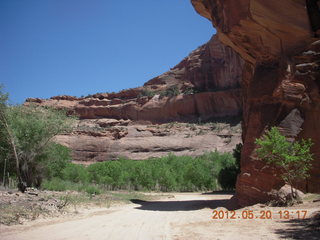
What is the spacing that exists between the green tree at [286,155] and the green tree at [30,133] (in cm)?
1319

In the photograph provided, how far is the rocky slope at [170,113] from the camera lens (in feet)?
205

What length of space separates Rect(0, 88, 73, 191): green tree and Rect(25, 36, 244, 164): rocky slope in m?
40.6

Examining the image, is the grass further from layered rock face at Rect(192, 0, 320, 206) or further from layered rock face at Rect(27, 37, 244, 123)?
layered rock face at Rect(27, 37, 244, 123)

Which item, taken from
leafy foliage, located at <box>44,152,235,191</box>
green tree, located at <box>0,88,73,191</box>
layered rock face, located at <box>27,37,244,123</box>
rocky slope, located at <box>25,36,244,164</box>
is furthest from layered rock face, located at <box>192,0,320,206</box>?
layered rock face, located at <box>27,37,244,123</box>

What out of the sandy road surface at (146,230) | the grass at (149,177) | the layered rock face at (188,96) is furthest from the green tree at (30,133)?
the layered rock face at (188,96)

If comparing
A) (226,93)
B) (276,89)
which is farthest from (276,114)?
(226,93)

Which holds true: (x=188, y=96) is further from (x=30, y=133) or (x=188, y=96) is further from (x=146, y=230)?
(x=146, y=230)

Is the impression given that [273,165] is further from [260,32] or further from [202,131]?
[202,131]

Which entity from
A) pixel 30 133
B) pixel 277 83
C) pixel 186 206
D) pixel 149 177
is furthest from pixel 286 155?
pixel 149 177

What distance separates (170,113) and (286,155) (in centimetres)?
6493

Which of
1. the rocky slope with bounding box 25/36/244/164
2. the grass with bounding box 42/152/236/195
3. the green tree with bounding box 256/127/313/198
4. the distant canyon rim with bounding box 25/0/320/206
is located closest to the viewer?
the green tree with bounding box 256/127/313/198

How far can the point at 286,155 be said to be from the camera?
12188mm

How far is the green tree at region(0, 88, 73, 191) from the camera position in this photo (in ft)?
62.2

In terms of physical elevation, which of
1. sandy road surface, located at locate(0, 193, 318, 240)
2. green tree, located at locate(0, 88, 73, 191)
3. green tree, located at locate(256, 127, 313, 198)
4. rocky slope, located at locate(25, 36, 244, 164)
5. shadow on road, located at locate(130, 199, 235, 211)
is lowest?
shadow on road, located at locate(130, 199, 235, 211)
